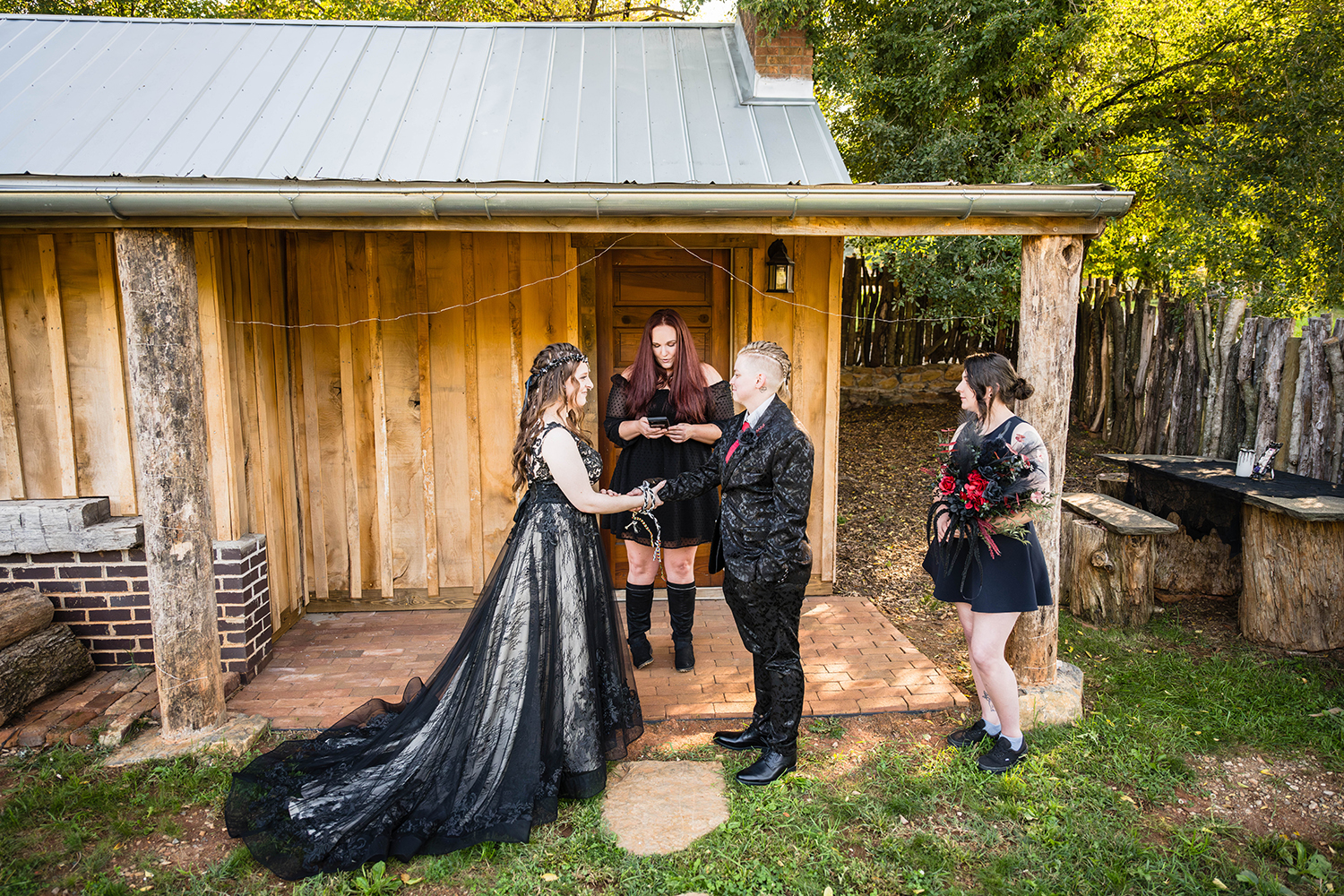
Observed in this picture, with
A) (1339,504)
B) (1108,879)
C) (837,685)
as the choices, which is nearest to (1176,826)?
(1108,879)

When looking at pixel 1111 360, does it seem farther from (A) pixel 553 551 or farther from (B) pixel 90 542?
(B) pixel 90 542

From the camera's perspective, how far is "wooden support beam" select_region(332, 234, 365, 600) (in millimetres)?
5496

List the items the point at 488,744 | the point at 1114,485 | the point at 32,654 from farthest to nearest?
the point at 1114,485 < the point at 32,654 < the point at 488,744

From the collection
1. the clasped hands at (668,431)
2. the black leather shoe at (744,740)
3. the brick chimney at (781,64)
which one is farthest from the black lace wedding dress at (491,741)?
the brick chimney at (781,64)

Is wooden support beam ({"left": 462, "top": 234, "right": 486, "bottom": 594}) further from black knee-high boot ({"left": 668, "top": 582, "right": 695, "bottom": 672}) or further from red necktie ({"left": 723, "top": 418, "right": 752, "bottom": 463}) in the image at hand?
red necktie ({"left": 723, "top": 418, "right": 752, "bottom": 463})

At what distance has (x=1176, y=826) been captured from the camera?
131 inches

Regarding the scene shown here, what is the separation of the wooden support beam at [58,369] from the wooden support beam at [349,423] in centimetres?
155

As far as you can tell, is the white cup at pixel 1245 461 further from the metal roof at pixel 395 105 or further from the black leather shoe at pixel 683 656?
the black leather shoe at pixel 683 656

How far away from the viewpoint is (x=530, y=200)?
12.5 ft

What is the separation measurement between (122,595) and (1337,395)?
8.27 metres

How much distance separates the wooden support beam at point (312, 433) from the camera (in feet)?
18.1

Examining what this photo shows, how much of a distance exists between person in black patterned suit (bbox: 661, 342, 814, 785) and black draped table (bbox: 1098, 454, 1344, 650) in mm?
3406

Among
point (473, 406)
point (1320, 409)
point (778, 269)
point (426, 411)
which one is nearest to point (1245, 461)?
point (1320, 409)

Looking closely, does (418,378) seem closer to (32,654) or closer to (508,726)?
(32,654)
